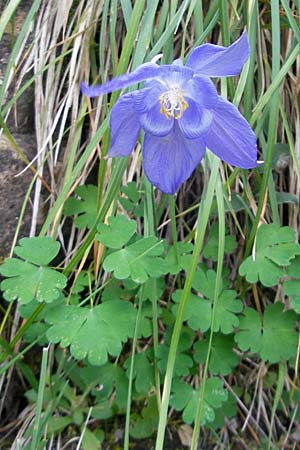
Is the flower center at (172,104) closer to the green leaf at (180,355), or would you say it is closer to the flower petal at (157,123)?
the flower petal at (157,123)

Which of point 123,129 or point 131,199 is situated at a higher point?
point 123,129

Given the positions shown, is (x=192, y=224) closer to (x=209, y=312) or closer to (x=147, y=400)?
(x=209, y=312)

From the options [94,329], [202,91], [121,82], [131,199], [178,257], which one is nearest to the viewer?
[121,82]

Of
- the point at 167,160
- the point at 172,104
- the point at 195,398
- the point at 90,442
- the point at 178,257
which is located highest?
the point at 172,104

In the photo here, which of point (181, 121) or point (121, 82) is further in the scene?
point (181, 121)

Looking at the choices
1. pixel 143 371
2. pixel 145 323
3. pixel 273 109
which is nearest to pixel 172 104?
pixel 273 109

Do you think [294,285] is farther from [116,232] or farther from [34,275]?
[34,275]

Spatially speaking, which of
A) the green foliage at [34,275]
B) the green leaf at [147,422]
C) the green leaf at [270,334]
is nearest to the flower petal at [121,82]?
the green foliage at [34,275]
